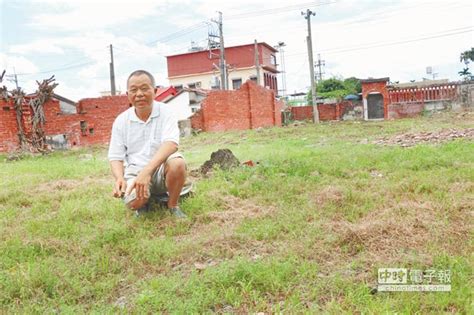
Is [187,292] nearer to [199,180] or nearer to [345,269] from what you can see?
[345,269]

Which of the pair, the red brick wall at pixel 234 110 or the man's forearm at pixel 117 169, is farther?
the red brick wall at pixel 234 110

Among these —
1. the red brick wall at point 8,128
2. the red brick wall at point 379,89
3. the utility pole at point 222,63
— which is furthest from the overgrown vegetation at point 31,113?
the red brick wall at point 379,89

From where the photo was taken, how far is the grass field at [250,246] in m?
2.18

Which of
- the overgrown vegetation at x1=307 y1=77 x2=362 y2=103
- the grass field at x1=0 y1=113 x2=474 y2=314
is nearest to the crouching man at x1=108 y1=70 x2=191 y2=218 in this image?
the grass field at x1=0 y1=113 x2=474 y2=314

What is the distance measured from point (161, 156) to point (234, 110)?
16755mm

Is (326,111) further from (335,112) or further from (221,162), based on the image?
(221,162)

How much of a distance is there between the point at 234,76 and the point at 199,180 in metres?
37.9

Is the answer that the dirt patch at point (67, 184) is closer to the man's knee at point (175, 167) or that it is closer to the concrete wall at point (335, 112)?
the man's knee at point (175, 167)

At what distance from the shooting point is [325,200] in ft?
12.5

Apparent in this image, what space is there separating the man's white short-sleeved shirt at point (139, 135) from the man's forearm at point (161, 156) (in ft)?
0.52

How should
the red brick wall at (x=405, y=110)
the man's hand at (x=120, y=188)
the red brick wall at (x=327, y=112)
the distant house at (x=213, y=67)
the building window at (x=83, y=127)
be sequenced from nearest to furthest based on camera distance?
the man's hand at (x=120, y=188) < the building window at (x=83, y=127) < the red brick wall at (x=405, y=110) < the red brick wall at (x=327, y=112) < the distant house at (x=213, y=67)

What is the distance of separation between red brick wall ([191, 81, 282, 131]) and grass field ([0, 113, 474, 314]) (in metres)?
14.5

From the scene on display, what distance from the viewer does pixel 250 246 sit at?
2904 mm

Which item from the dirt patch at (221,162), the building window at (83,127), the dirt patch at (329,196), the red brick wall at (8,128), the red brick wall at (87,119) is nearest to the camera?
the dirt patch at (329,196)
